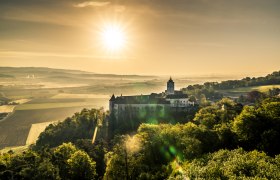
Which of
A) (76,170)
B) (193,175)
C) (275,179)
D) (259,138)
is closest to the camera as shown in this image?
(275,179)

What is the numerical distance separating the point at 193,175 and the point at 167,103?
3278 inches

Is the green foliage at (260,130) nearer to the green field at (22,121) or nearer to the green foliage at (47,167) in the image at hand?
the green foliage at (47,167)

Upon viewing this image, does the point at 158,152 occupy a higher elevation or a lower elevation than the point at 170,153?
higher

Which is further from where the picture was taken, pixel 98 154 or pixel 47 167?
pixel 98 154

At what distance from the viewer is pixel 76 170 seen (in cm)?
6206

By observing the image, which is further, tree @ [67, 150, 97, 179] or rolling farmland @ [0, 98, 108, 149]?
rolling farmland @ [0, 98, 108, 149]

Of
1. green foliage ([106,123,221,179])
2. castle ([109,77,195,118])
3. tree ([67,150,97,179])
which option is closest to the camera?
green foliage ([106,123,221,179])

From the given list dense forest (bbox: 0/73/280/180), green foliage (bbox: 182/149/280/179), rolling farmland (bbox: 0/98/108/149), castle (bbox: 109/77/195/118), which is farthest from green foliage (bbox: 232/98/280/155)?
rolling farmland (bbox: 0/98/108/149)

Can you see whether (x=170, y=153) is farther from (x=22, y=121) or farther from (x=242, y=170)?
(x=22, y=121)

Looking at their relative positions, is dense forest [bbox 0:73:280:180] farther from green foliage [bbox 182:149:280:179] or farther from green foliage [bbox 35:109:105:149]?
green foliage [bbox 35:109:105:149]

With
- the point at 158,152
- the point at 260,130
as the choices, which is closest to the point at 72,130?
the point at 158,152

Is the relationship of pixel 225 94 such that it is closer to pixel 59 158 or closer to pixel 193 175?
pixel 59 158

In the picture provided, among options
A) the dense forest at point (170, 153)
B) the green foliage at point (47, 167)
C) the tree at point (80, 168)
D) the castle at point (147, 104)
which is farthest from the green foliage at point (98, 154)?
the castle at point (147, 104)

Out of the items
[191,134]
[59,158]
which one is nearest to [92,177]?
[59,158]
